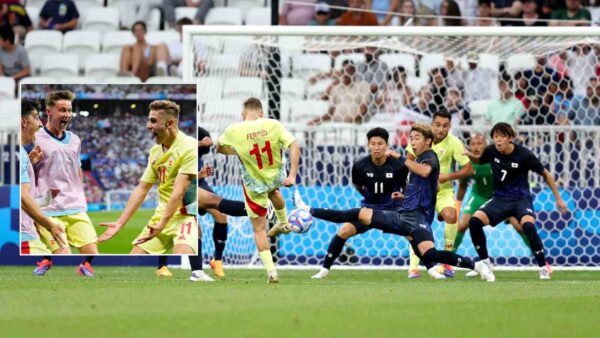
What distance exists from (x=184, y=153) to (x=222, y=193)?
480 centimetres

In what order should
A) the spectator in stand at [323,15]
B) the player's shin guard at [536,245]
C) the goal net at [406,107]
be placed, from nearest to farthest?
the player's shin guard at [536,245]
the goal net at [406,107]
the spectator in stand at [323,15]

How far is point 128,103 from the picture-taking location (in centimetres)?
1260

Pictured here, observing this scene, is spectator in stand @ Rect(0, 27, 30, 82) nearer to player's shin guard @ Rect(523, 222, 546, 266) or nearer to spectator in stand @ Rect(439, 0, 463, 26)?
spectator in stand @ Rect(439, 0, 463, 26)

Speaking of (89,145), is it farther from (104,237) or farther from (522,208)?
(522,208)

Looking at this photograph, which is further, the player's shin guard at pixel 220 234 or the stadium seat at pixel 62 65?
the stadium seat at pixel 62 65

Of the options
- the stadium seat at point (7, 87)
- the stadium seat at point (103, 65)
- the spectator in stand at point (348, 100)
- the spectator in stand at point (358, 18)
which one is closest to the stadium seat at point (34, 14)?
the stadium seat at point (103, 65)

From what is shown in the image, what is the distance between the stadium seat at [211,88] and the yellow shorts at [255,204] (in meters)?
4.38

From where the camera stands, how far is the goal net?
16.0 m

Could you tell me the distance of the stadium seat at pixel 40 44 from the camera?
21.2 m

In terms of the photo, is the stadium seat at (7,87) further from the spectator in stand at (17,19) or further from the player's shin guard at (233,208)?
the player's shin guard at (233,208)

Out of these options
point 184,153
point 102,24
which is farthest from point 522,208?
point 102,24

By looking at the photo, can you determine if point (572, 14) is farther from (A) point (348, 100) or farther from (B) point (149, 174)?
(B) point (149, 174)

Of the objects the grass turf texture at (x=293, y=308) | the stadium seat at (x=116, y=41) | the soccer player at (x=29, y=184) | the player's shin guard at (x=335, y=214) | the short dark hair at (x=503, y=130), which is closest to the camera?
the grass turf texture at (x=293, y=308)

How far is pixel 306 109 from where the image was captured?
1811 cm
